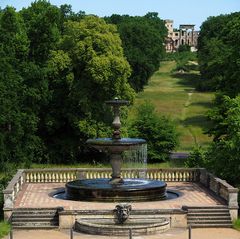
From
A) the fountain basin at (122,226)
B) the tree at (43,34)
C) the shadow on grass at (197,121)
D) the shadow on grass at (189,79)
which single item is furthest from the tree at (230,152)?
the shadow on grass at (189,79)

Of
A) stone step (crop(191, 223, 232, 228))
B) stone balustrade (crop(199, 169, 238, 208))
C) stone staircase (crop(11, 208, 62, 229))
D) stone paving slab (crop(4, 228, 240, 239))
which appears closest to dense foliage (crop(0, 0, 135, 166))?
stone balustrade (crop(199, 169, 238, 208))

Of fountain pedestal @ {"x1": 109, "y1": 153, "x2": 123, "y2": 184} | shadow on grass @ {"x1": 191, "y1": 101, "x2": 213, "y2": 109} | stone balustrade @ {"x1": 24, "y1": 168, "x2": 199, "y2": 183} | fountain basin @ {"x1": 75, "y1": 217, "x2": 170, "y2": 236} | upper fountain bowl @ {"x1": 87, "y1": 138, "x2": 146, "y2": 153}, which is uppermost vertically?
upper fountain bowl @ {"x1": 87, "y1": 138, "x2": 146, "y2": 153}

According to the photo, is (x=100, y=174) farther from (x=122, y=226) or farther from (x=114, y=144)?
(x=122, y=226)

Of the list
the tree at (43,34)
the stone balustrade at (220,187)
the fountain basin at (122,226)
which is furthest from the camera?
the tree at (43,34)

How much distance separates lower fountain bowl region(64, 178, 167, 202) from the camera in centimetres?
2808

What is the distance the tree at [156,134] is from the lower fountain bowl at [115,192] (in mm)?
22410

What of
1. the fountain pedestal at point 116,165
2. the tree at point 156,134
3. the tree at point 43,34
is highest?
the tree at point 43,34

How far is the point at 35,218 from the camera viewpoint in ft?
85.2

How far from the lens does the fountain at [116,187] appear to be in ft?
92.3

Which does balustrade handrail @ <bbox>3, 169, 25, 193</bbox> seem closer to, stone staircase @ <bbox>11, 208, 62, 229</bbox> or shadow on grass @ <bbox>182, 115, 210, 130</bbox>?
stone staircase @ <bbox>11, 208, 62, 229</bbox>

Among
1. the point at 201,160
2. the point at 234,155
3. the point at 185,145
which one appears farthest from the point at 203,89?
the point at 234,155

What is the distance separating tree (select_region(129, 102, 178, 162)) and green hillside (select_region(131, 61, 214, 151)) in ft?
11.5

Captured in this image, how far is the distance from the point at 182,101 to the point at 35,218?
236 feet

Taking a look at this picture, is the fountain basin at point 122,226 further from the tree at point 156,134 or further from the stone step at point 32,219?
the tree at point 156,134
